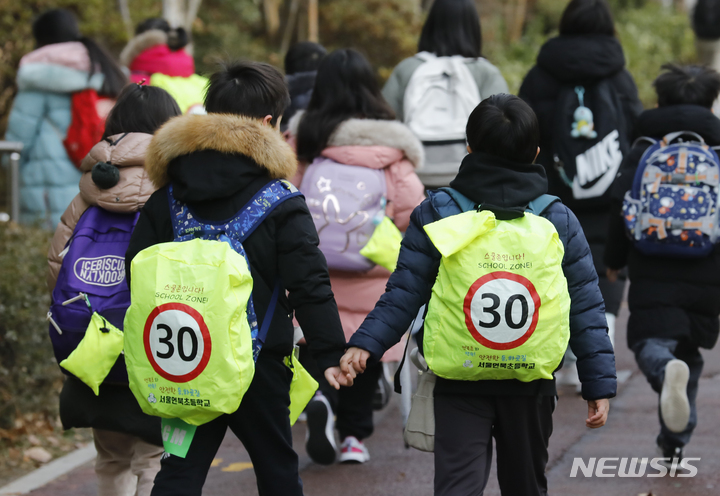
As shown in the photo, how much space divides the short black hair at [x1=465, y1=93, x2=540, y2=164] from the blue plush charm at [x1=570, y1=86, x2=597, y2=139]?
2934 mm

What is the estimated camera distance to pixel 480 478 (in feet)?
10.4

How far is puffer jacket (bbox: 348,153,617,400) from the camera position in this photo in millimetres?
3180

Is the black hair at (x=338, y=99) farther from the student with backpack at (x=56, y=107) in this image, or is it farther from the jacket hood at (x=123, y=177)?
the student with backpack at (x=56, y=107)

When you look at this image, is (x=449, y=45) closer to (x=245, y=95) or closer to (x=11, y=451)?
(x=245, y=95)

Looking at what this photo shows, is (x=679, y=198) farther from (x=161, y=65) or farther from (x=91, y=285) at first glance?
(x=161, y=65)

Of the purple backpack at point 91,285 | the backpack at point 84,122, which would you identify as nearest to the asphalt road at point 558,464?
the purple backpack at point 91,285

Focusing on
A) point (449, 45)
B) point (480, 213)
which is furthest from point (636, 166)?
point (480, 213)

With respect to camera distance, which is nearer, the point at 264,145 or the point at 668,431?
the point at 264,145

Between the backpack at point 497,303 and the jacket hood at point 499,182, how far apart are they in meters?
0.14

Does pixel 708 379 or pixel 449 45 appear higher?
pixel 449 45

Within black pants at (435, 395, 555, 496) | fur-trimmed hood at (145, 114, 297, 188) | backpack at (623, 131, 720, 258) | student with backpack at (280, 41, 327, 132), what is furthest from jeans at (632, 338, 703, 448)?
student with backpack at (280, 41, 327, 132)

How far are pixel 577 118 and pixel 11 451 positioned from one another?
4017 mm

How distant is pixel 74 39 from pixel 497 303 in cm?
534

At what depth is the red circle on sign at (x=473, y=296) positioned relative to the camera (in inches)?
118
